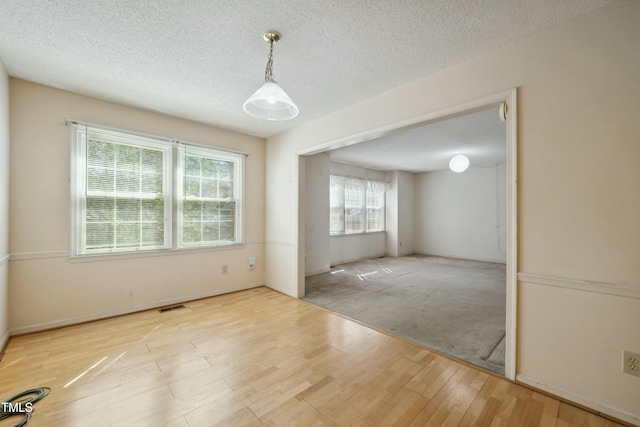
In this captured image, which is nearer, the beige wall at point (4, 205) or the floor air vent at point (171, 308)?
the beige wall at point (4, 205)

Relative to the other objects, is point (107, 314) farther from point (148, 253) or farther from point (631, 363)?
point (631, 363)

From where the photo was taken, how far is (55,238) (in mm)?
2789

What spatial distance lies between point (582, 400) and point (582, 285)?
0.76 m

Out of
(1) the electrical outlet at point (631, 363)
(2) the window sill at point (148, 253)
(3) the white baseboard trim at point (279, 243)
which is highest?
(3) the white baseboard trim at point (279, 243)

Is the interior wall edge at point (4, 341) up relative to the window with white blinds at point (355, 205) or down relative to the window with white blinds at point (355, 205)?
down

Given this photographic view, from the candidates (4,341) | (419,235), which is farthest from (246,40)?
(419,235)

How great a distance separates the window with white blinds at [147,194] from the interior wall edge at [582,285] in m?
3.79

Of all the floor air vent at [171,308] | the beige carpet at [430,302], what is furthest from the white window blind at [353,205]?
the floor air vent at [171,308]

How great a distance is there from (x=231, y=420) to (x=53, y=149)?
3337 millimetres

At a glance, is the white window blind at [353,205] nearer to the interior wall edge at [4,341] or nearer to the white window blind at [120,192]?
the white window blind at [120,192]

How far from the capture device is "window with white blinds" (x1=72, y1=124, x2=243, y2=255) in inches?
117

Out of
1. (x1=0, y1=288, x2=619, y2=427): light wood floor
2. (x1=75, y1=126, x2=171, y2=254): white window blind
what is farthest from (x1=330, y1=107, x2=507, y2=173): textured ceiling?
(x1=75, y1=126, x2=171, y2=254): white window blind

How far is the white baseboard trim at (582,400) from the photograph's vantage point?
1542 millimetres

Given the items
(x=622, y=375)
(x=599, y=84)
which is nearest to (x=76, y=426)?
(x=622, y=375)
